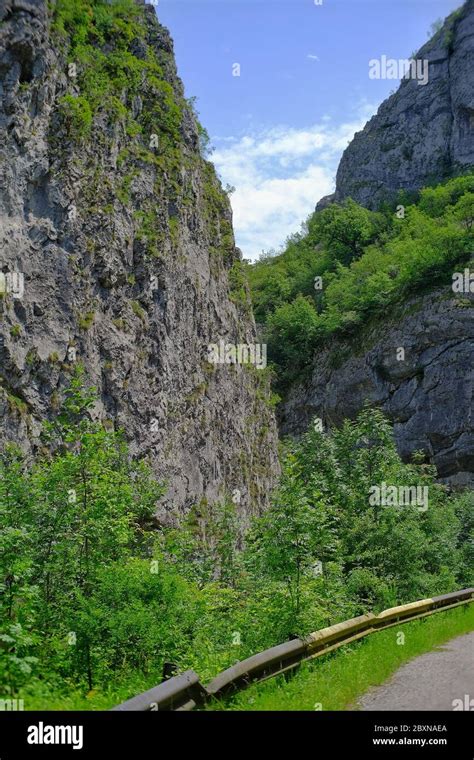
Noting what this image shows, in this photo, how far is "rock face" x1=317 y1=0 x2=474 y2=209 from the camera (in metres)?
70.9

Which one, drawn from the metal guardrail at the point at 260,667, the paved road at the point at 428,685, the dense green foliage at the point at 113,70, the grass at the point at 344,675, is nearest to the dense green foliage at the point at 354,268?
the dense green foliage at the point at 113,70

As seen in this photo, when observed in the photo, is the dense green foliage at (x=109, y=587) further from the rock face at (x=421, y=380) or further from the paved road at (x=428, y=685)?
the rock face at (x=421, y=380)

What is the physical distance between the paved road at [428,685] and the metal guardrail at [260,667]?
1.03 m

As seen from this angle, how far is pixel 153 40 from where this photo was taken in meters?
28.0

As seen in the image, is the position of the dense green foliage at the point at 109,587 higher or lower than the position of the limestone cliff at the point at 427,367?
lower

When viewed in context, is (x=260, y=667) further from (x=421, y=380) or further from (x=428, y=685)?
(x=421, y=380)

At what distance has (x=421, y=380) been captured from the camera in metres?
46.5

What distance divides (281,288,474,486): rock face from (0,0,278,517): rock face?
18736 mm

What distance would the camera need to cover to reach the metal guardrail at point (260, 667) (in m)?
5.52

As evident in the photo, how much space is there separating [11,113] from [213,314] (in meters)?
14.4

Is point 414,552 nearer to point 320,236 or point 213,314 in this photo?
point 213,314

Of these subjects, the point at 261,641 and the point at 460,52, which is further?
the point at 460,52

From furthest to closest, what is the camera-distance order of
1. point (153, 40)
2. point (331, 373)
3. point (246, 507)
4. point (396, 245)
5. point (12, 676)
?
point (396, 245) < point (331, 373) < point (246, 507) < point (153, 40) < point (12, 676)

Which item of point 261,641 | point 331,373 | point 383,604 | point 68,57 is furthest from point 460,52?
point 261,641
